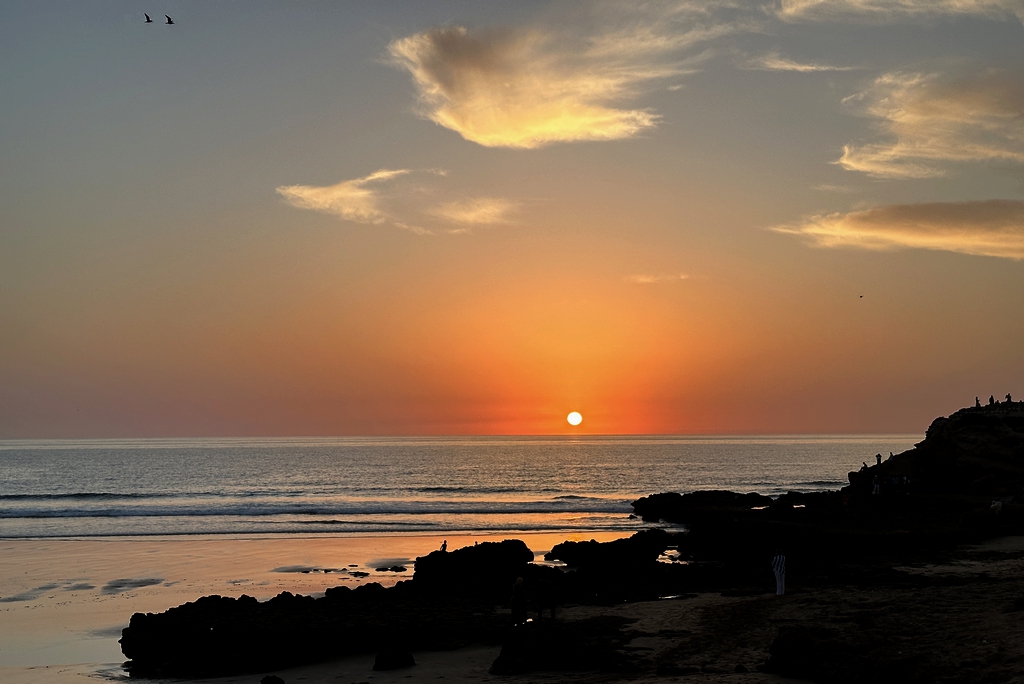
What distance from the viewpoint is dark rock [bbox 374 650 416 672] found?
737 inches

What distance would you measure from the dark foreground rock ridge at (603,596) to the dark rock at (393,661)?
1.39m

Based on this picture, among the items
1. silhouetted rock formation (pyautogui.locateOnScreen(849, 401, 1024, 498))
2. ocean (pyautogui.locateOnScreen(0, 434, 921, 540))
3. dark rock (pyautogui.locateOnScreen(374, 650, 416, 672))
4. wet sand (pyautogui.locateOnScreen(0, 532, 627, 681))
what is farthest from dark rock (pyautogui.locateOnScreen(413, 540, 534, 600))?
silhouetted rock formation (pyautogui.locateOnScreen(849, 401, 1024, 498))

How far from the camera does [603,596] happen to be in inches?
1040

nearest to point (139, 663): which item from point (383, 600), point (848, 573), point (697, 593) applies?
point (383, 600)

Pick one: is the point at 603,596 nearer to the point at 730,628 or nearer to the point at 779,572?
the point at 779,572

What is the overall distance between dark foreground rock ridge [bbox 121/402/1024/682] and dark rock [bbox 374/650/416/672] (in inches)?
54.6

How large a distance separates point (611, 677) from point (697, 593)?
11.2m

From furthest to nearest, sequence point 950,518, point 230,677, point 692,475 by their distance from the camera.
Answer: point 692,475 → point 950,518 → point 230,677

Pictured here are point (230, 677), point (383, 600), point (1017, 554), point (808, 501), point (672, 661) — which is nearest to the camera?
point (672, 661)

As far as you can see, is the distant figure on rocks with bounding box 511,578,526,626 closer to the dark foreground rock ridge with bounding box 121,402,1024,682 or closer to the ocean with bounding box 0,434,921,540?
the dark foreground rock ridge with bounding box 121,402,1024,682

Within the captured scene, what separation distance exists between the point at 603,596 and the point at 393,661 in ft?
31.1

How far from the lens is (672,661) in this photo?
1762cm

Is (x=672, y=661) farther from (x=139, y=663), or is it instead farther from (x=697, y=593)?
(x=139, y=663)

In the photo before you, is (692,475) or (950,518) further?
(692,475)
